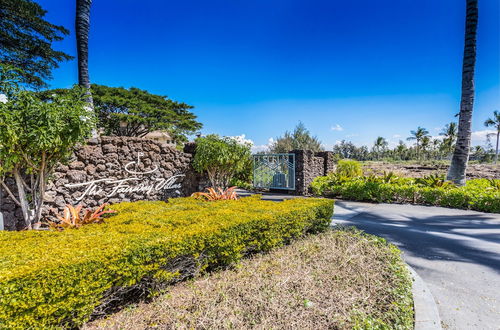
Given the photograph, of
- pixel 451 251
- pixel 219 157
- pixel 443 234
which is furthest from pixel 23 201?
pixel 443 234

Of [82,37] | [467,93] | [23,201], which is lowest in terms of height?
[23,201]

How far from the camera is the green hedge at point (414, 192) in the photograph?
7133 mm

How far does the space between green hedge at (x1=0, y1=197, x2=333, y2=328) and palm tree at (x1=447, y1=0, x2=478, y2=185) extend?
808 cm

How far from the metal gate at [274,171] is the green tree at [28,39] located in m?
9.98

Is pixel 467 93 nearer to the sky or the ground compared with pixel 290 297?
nearer to the sky

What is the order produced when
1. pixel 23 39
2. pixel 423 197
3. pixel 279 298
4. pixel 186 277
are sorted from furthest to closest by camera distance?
pixel 23 39
pixel 423 197
pixel 186 277
pixel 279 298

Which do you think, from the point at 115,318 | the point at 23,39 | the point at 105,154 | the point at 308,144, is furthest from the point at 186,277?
the point at 308,144

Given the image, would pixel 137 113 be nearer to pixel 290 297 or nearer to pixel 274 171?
pixel 274 171

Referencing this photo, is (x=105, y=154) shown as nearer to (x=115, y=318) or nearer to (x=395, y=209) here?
(x=115, y=318)

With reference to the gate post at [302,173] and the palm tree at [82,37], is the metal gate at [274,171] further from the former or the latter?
the palm tree at [82,37]

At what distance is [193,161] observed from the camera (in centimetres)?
696

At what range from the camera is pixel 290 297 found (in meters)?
2.48

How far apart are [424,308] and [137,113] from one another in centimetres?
2297

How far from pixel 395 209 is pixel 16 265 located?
8.43 metres
